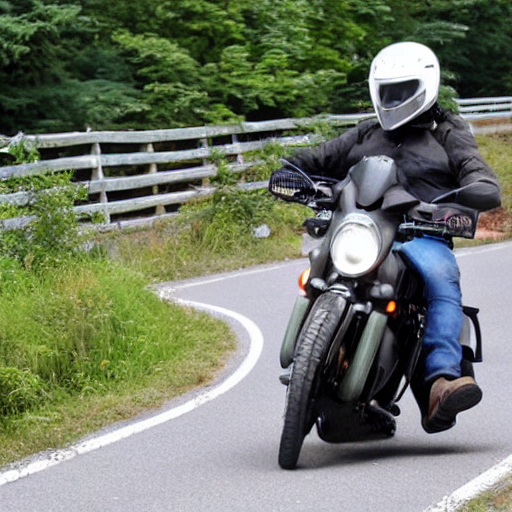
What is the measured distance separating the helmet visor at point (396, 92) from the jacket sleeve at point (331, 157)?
0.39 metres

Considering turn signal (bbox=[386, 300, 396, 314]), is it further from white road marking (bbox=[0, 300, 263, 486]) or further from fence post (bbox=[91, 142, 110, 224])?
fence post (bbox=[91, 142, 110, 224])

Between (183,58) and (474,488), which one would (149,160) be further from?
(474,488)

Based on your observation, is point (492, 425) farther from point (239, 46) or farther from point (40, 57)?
point (239, 46)

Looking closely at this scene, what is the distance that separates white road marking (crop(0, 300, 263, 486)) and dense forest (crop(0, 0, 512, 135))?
645 centimetres

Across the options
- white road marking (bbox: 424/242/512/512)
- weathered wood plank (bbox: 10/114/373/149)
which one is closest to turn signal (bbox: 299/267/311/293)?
white road marking (bbox: 424/242/512/512)

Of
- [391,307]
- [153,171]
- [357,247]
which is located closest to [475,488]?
[391,307]

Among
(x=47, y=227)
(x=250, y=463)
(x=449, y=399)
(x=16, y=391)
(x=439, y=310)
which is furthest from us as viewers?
(x=47, y=227)

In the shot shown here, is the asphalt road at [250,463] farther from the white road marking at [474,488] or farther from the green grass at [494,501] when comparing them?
the green grass at [494,501]

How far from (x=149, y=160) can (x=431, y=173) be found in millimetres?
10538

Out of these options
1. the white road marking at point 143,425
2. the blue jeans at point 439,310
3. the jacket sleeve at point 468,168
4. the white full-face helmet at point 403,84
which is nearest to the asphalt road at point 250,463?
the white road marking at point 143,425

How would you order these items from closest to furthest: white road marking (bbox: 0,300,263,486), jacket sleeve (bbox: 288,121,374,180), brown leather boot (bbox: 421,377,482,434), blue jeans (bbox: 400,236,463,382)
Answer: brown leather boot (bbox: 421,377,482,434), blue jeans (bbox: 400,236,463,382), white road marking (bbox: 0,300,263,486), jacket sleeve (bbox: 288,121,374,180)

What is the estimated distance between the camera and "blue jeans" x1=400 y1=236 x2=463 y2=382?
6453 millimetres

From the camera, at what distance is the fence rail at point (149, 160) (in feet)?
49.3

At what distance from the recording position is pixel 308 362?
235 inches
